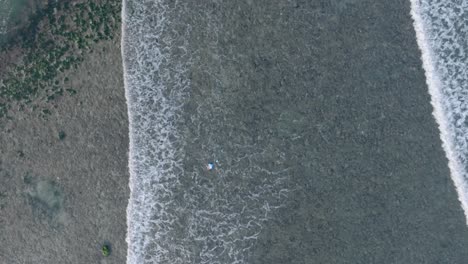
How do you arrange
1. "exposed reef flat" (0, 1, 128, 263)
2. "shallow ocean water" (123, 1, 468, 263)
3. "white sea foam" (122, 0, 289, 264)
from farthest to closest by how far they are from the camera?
"exposed reef flat" (0, 1, 128, 263) → "white sea foam" (122, 0, 289, 264) → "shallow ocean water" (123, 1, 468, 263)

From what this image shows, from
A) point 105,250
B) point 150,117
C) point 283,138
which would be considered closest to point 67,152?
point 150,117

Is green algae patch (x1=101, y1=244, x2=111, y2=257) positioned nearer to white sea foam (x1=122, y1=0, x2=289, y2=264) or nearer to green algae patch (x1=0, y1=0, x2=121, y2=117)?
white sea foam (x1=122, y1=0, x2=289, y2=264)

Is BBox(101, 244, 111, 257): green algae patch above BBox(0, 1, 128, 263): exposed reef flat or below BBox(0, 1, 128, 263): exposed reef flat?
below

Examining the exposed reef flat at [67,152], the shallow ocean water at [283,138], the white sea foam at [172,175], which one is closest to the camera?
the shallow ocean water at [283,138]

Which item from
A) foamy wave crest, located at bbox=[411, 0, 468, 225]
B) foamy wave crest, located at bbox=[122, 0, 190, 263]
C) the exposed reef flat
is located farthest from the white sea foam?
foamy wave crest, located at bbox=[411, 0, 468, 225]

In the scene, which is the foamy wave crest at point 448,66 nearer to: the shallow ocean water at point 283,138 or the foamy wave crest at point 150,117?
the shallow ocean water at point 283,138

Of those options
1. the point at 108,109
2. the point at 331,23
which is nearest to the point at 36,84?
the point at 108,109

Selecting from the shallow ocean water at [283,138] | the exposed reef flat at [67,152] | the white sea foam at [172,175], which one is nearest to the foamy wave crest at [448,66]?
the shallow ocean water at [283,138]
